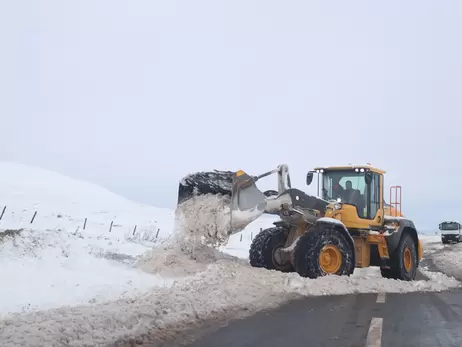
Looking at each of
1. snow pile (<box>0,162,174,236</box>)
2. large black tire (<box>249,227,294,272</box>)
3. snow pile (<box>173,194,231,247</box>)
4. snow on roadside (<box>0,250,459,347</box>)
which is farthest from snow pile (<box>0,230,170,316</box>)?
snow pile (<box>0,162,174,236</box>)

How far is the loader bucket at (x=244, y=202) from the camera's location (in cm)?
1155

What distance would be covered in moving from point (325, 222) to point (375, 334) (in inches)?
211

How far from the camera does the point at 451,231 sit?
4806 cm

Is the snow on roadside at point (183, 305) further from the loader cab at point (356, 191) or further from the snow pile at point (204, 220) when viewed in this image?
the loader cab at point (356, 191)

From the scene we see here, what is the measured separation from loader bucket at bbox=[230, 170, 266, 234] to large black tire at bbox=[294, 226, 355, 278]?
1.16 m

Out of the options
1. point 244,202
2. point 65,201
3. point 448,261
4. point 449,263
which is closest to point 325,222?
point 244,202

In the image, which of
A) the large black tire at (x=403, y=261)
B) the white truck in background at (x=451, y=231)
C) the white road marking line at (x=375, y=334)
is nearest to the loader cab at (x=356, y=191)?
the large black tire at (x=403, y=261)

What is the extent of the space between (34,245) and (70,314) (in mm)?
5256

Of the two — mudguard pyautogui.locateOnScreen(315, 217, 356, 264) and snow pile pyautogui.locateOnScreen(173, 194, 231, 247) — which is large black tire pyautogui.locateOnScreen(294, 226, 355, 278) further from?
snow pile pyautogui.locateOnScreen(173, 194, 231, 247)

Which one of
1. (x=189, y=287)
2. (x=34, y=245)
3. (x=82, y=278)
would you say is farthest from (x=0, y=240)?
(x=189, y=287)

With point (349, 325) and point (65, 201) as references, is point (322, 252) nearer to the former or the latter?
point (349, 325)

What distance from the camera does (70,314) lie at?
659cm

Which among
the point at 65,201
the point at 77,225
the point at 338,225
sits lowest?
the point at 77,225

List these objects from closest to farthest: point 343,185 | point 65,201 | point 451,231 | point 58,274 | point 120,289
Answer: point 120,289, point 58,274, point 343,185, point 65,201, point 451,231
